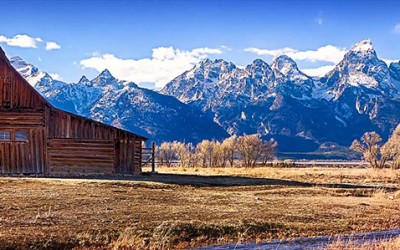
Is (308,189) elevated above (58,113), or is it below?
below

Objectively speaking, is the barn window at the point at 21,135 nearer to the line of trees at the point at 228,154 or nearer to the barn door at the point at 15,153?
the barn door at the point at 15,153

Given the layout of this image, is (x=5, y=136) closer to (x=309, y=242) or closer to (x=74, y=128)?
(x=74, y=128)

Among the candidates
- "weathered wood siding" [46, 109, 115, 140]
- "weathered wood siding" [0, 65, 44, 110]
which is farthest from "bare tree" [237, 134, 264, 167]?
"weathered wood siding" [0, 65, 44, 110]

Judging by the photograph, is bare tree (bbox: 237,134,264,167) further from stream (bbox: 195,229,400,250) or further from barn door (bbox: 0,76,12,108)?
stream (bbox: 195,229,400,250)

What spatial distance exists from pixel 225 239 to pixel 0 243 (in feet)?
25.1

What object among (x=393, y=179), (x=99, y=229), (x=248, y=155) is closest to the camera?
(x=99, y=229)

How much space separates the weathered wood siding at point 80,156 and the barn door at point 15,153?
5.77 ft

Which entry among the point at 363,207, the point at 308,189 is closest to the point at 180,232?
the point at 363,207

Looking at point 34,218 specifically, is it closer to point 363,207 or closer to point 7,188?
point 7,188

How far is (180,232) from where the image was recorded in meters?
20.2

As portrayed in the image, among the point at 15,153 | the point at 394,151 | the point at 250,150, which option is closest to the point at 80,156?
the point at 15,153

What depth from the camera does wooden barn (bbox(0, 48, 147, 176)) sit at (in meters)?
44.3

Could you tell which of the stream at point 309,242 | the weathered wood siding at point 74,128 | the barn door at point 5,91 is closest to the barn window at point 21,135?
the weathered wood siding at point 74,128

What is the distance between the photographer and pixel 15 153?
44.1 m
